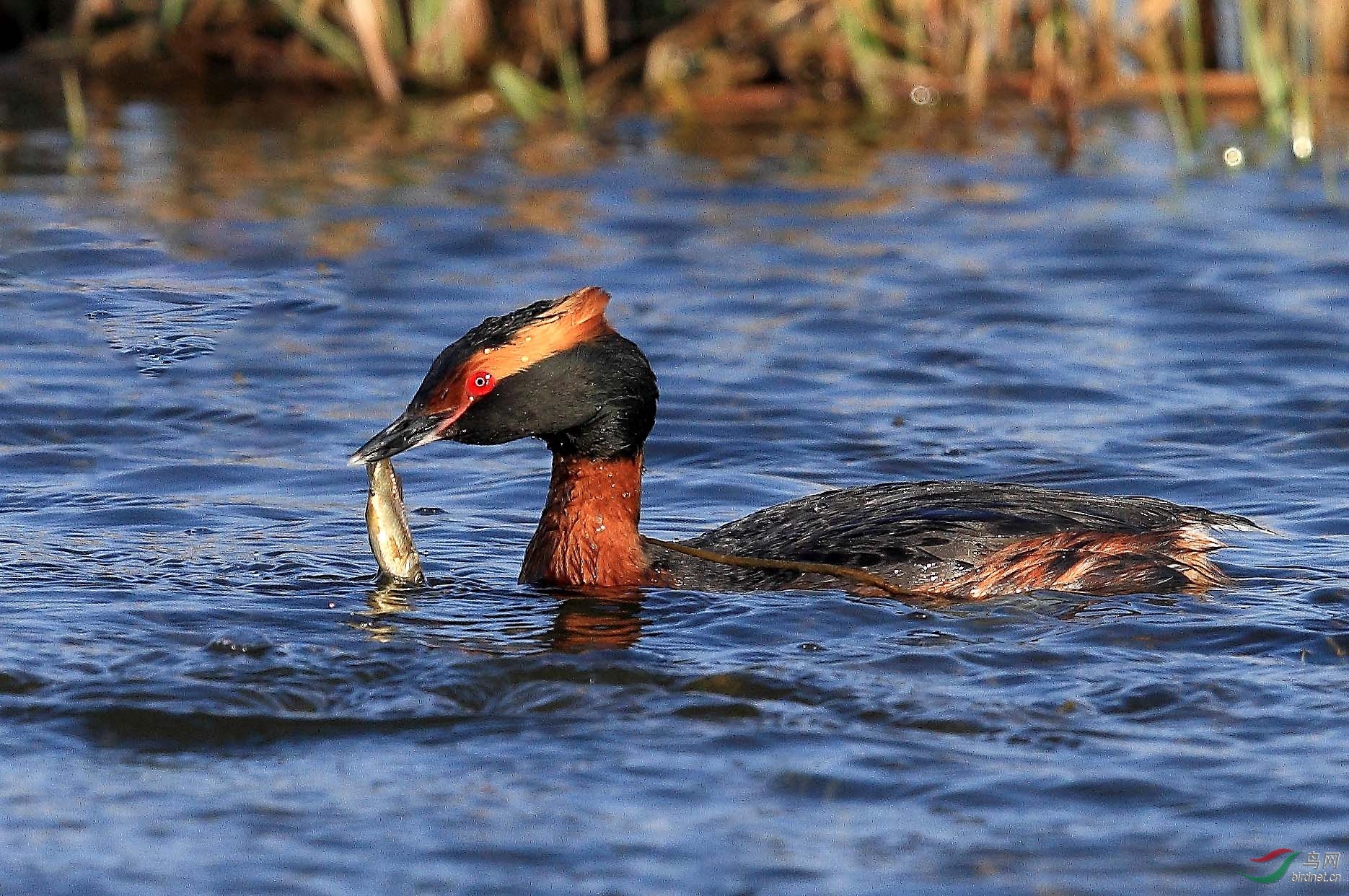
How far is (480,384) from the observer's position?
6238mm

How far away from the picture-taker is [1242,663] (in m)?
5.53

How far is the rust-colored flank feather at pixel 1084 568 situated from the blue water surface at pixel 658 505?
0.39ft

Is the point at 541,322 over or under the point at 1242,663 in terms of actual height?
over

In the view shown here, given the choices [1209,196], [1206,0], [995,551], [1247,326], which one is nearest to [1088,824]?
[995,551]

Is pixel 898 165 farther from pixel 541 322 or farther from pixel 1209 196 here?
pixel 541 322

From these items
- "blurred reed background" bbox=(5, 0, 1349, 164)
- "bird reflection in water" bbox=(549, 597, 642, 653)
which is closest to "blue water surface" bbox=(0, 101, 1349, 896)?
"bird reflection in water" bbox=(549, 597, 642, 653)

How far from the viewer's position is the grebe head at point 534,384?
623cm

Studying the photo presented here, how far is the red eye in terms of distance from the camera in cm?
623

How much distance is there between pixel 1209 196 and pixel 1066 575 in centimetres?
650

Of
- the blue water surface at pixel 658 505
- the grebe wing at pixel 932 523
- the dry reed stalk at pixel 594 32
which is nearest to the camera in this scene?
the blue water surface at pixel 658 505

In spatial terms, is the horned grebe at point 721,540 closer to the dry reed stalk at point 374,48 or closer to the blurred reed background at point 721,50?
the blurred reed background at point 721,50

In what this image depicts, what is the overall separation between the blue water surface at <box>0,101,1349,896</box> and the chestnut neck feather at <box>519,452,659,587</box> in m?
0.13

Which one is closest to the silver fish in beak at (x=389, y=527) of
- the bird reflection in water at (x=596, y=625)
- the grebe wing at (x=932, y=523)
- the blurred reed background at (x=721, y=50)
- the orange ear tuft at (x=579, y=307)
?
the bird reflection in water at (x=596, y=625)

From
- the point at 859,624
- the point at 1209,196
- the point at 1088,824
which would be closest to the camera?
the point at 1088,824
